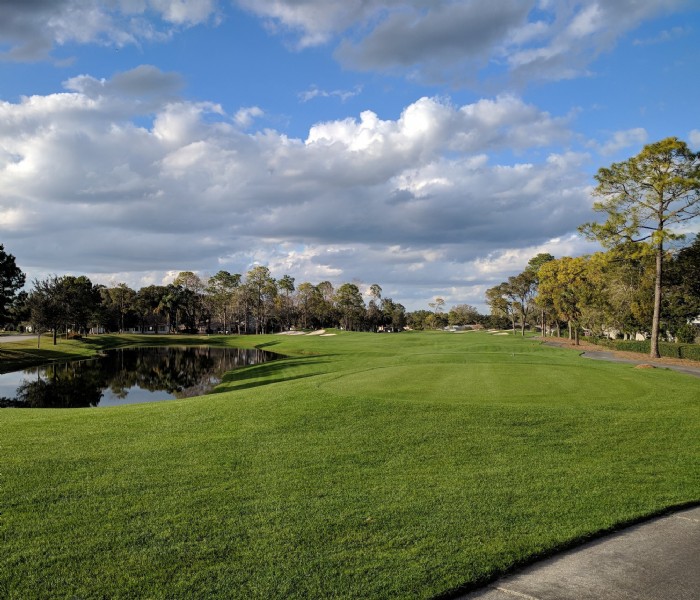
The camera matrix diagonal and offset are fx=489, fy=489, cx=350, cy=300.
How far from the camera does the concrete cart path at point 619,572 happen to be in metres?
4.46

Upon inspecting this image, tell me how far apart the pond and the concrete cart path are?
2402 centimetres

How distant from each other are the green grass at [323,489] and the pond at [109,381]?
15.5 meters

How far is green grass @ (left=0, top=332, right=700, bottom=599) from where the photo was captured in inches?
183

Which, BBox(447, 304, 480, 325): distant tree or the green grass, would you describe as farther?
BBox(447, 304, 480, 325): distant tree

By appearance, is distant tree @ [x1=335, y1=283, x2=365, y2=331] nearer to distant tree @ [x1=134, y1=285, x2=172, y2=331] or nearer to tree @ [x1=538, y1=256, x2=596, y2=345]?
distant tree @ [x1=134, y1=285, x2=172, y2=331]

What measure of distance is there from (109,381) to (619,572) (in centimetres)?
3496

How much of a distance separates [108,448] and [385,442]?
16.0ft

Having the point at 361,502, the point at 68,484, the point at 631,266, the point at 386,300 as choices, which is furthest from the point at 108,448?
the point at 386,300

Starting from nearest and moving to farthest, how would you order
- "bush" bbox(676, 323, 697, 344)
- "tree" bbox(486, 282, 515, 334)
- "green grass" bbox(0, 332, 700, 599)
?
1. "green grass" bbox(0, 332, 700, 599)
2. "bush" bbox(676, 323, 697, 344)
3. "tree" bbox(486, 282, 515, 334)

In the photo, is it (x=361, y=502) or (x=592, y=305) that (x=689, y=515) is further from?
(x=592, y=305)

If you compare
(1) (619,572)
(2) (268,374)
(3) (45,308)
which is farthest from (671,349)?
(3) (45,308)

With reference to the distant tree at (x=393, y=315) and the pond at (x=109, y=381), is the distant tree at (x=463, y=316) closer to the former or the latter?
the distant tree at (x=393, y=315)

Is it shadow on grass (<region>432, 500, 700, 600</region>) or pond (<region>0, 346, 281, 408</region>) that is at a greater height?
shadow on grass (<region>432, 500, 700, 600</region>)

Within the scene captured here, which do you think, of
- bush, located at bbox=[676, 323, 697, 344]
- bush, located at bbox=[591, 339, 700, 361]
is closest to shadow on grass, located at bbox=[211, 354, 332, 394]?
bush, located at bbox=[591, 339, 700, 361]
